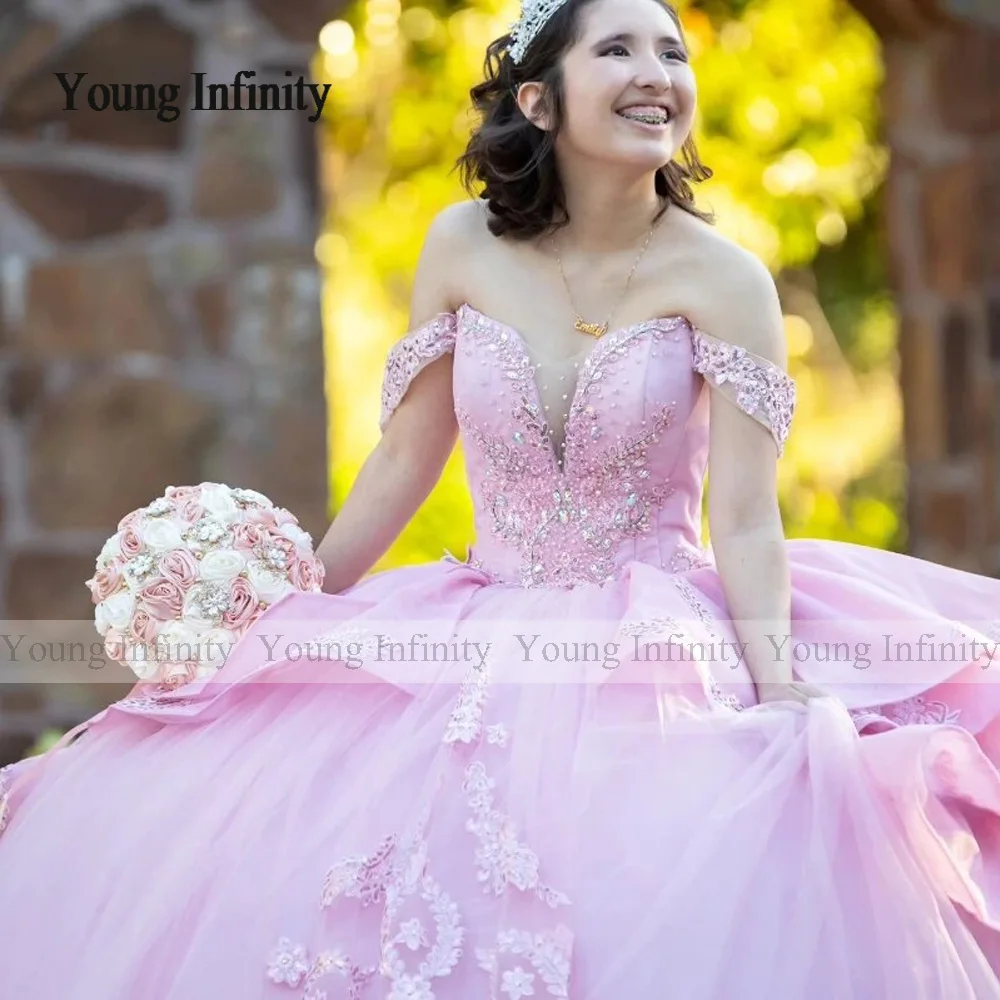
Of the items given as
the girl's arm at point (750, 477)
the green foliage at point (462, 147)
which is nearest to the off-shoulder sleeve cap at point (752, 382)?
the girl's arm at point (750, 477)

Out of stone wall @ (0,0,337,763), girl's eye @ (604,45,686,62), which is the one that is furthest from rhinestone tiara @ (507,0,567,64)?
stone wall @ (0,0,337,763)

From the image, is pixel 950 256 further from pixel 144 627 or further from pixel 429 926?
pixel 429 926

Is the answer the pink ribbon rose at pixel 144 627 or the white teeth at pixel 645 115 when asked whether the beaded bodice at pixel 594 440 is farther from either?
the pink ribbon rose at pixel 144 627

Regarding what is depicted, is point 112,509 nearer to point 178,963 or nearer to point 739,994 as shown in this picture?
point 178,963

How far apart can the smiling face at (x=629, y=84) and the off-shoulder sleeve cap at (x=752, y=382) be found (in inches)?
11.0

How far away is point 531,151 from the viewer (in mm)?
2488

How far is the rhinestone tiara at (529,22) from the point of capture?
2.38m

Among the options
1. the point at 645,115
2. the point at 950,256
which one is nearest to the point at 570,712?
the point at 645,115

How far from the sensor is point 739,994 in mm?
1678

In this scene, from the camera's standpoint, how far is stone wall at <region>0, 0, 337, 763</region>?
4031 mm

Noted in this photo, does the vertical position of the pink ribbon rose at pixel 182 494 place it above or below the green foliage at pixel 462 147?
below

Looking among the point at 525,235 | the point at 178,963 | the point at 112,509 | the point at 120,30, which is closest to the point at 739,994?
the point at 178,963

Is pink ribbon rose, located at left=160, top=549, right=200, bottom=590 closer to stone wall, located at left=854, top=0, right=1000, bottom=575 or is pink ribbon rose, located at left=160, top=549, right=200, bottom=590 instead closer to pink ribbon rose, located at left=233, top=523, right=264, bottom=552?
pink ribbon rose, located at left=233, top=523, right=264, bottom=552

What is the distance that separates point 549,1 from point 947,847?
127 centimetres
